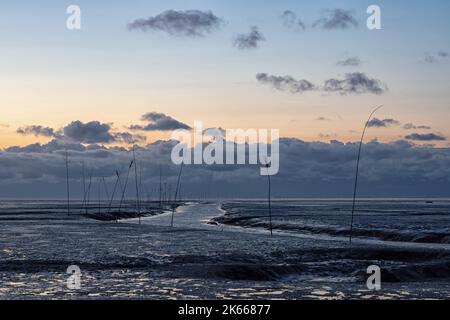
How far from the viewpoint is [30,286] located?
69.0 feet

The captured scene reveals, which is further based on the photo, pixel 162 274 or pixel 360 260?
pixel 360 260

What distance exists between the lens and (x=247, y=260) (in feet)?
101

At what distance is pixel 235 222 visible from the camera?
81.7 meters

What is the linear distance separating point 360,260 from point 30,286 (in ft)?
59.2

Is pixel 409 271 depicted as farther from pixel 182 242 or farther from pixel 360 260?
pixel 182 242
